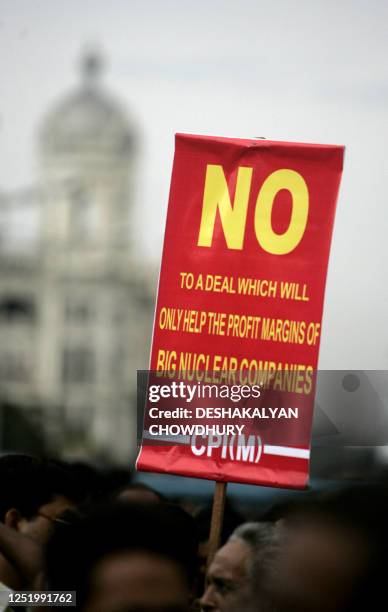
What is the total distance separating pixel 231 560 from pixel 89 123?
94.9 metres

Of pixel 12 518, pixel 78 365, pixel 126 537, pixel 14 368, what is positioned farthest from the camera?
pixel 78 365

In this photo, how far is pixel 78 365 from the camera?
297ft

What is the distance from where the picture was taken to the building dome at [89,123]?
317 ft

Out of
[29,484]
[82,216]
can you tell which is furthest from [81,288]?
[29,484]

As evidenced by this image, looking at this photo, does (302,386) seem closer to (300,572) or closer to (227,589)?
(227,589)

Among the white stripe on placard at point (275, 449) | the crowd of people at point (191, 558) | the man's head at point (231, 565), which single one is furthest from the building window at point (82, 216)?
the crowd of people at point (191, 558)

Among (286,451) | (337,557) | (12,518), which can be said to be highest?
(337,557)

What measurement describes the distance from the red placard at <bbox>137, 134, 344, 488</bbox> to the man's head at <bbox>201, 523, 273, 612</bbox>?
362 mm

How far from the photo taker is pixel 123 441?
280 ft

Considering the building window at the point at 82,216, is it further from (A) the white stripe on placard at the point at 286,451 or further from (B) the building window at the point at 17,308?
(A) the white stripe on placard at the point at 286,451

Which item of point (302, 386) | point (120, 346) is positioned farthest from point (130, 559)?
point (120, 346)

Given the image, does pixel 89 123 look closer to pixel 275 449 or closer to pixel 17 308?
pixel 17 308

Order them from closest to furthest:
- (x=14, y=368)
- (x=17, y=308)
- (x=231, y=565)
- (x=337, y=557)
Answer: (x=337, y=557) → (x=231, y=565) → (x=14, y=368) → (x=17, y=308)

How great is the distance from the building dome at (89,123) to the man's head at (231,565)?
92.2m
